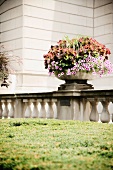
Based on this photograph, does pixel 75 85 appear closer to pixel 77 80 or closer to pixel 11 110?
pixel 77 80

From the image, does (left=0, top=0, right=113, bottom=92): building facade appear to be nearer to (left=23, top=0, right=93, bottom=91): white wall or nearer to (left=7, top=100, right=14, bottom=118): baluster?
(left=23, top=0, right=93, bottom=91): white wall

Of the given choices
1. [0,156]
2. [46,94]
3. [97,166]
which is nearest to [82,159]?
[97,166]

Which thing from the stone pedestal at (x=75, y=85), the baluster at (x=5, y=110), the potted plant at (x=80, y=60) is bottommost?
the baluster at (x=5, y=110)

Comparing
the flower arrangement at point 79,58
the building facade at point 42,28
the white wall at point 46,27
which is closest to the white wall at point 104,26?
the building facade at point 42,28

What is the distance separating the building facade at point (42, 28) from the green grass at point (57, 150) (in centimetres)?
842

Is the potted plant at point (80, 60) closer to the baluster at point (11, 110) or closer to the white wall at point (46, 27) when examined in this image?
the baluster at point (11, 110)

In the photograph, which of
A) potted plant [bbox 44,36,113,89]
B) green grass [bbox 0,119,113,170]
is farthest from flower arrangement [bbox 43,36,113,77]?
green grass [bbox 0,119,113,170]

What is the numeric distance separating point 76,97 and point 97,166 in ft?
17.6

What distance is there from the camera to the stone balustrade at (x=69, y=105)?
25.4ft

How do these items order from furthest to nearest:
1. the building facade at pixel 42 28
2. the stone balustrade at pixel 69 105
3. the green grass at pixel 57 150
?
1. the building facade at pixel 42 28
2. the stone balustrade at pixel 69 105
3. the green grass at pixel 57 150

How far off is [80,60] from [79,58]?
0.05 m

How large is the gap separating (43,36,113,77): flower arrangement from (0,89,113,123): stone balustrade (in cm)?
53

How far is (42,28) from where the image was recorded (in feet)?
46.6

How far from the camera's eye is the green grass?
9.83 feet
